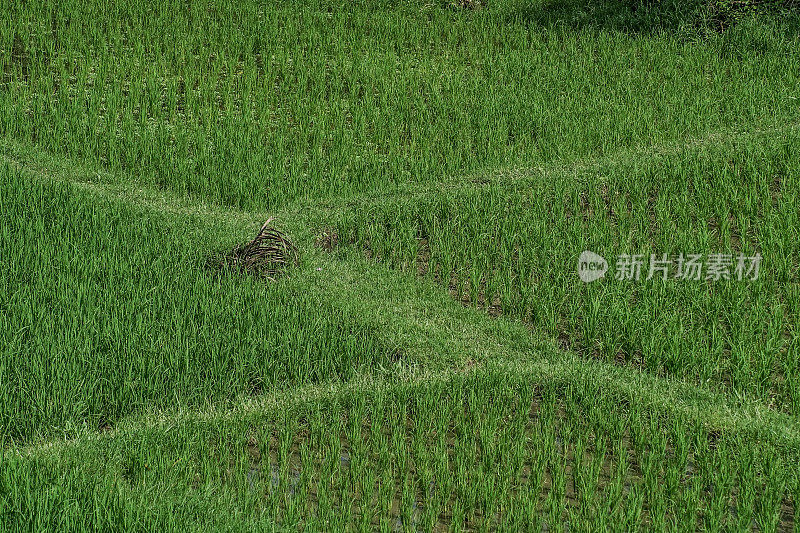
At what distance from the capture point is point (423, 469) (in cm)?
Answer: 402

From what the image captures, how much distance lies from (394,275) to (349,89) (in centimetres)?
334

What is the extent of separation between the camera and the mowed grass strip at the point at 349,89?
7.61 m

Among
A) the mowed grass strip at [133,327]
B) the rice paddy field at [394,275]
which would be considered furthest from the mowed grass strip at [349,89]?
the mowed grass strip at [133,327]

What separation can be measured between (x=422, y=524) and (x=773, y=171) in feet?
15.0

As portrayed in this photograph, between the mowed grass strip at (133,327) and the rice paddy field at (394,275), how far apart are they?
19 mm

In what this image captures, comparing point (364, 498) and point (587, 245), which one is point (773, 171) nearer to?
point (587, 245)

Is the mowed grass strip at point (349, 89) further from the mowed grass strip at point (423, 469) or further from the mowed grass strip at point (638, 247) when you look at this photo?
the mowed grass strip at point (423, 469)

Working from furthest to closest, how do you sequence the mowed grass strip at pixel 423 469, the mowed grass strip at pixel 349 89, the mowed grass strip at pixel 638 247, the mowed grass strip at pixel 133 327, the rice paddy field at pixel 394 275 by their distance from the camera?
the mowed grass strip at pixel 349 89
the mowed grass strip at pixel 638 247
the mowed grass strip at pixel 133 327
the rice paddy field at pixel 394 275
the mowed grass strip at pixel 423 469

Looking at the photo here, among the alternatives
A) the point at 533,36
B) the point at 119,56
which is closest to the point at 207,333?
the point at 119,56

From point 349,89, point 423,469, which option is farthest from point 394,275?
point 349,89

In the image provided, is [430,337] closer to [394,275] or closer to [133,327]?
[394,275]

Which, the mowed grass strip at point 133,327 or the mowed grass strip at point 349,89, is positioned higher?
the mowed grass strip at point 349,89

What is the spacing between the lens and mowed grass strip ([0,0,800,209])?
761cm

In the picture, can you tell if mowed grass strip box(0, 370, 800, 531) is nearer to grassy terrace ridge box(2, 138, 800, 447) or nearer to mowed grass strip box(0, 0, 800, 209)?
grassy terrace ridge box(2, 138, 800, 447)
